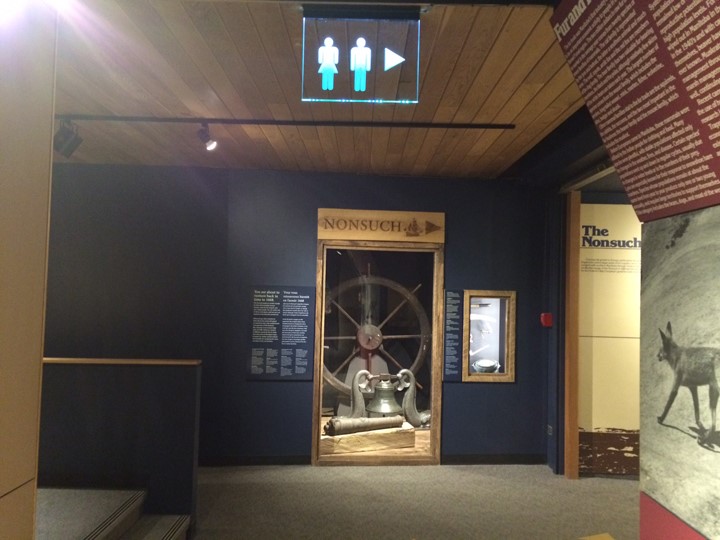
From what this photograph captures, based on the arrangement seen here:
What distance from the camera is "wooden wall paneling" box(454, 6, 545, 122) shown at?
2086 millimetres

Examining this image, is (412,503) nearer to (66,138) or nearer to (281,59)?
(281,59)

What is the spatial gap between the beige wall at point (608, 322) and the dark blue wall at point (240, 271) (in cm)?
35

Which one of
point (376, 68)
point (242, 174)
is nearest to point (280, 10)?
point (376, 68)

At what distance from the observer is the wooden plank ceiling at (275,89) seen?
2.17 metres

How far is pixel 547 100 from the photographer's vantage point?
2977 mm

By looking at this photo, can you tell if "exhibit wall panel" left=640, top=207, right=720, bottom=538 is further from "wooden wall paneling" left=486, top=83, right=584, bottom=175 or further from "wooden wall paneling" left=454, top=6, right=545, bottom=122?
"wooden wall paneling" left=486, top=83, right=584, bottom=175

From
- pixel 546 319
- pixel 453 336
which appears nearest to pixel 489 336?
pixel 453 336

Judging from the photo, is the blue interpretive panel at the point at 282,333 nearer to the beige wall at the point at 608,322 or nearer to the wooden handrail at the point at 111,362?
the wooden handrail at the point at 111,362

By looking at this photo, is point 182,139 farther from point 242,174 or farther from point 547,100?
point 547,100

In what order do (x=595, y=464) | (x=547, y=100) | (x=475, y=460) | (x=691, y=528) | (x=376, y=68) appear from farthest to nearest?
(x=475, y=460) → (x=595, y=464) → (x=547, y=100) → (x=376, y=68) → (x=691, y=528)

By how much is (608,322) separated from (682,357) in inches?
116

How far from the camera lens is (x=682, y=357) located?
1710 millimetres

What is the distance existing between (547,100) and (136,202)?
3548mm

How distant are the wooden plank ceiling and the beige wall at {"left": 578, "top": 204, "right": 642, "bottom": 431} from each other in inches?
43.8
